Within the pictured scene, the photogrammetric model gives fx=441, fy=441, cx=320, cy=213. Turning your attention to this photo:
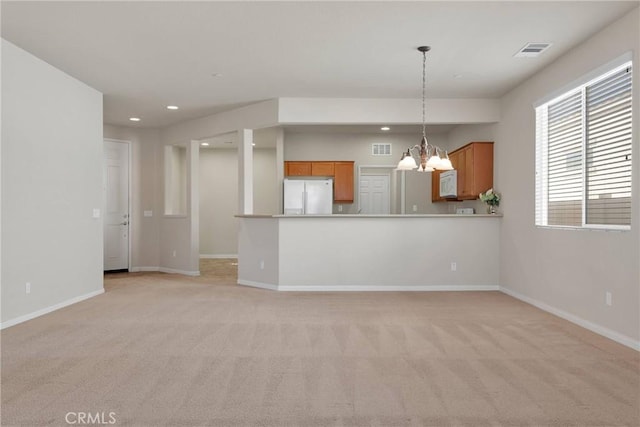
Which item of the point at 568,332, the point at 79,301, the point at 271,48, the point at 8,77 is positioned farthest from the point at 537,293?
the point at 8,77

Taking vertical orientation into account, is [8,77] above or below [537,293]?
above

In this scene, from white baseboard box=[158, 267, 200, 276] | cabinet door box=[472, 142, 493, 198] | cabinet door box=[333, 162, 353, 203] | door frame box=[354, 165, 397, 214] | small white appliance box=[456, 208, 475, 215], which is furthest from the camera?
door frame box=[354, 165, 397, 214]

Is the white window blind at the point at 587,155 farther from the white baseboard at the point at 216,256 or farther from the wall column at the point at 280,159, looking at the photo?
the white baseboard at the point at 216,256

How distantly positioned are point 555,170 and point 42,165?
219 inches

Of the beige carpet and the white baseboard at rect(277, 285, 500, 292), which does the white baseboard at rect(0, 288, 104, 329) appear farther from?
the white baseboard at rect(277, 285, 500, 292)

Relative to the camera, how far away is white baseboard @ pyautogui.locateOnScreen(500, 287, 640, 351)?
3.55 metres

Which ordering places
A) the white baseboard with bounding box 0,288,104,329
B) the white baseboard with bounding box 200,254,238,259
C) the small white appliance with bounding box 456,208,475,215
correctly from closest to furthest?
the white baseboard with bounding box 0,288,104,329
the small white appliance with bounding box 456,208,475,215
the white baseboard with bounding box 200,254,238,259

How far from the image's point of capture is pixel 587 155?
4.27 metres

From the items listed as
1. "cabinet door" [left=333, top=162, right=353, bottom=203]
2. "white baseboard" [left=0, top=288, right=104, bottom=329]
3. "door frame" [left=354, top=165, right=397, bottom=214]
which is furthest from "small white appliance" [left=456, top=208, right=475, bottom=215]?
"white baseboard" [left=0, top=288, right=104, bottom=329]

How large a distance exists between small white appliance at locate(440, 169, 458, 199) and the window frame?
6.88 ft

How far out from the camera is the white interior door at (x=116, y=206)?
803cm

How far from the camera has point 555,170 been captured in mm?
4832

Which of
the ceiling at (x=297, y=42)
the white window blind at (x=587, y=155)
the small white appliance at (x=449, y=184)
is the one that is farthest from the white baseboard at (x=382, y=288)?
the ceiling at (x=297, y=42)

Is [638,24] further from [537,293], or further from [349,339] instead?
[349,339]
